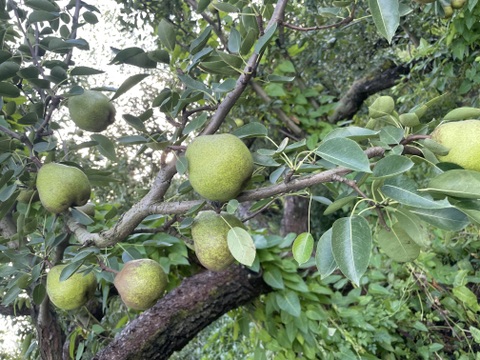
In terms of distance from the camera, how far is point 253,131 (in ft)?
2.48

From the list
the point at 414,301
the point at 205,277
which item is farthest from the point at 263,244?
the point at 414,301

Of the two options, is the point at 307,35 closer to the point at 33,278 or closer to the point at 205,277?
the point at 205,277

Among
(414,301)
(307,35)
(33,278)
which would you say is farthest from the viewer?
(307,35)

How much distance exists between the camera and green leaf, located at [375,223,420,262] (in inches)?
27.8

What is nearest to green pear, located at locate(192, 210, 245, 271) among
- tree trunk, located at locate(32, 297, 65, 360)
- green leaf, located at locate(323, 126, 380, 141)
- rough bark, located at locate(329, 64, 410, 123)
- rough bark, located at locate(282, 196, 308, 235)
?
green leaf, located at locate(323, 126, 380, 141)

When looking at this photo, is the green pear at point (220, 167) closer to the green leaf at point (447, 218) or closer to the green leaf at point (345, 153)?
the green leaf at point (345, 153)

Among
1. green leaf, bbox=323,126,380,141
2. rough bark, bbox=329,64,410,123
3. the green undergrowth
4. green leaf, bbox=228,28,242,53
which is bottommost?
the green undergrowth

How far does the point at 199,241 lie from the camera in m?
0.81

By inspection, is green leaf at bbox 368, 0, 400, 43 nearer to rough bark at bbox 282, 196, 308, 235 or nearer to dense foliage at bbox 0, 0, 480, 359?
dense foliage at bbox 0, 0, 480, 359

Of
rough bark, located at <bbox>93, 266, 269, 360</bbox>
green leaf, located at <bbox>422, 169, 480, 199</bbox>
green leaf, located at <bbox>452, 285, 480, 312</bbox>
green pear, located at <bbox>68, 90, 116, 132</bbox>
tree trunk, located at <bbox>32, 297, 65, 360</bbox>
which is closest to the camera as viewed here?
green leaf, located at <bbox>422, 169, 480, 199</bbox>

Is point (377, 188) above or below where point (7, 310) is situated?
above

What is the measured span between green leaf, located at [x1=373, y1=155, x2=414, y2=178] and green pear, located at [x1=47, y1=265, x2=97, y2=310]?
2.19 ft

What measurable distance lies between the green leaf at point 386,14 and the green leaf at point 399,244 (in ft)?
1.07

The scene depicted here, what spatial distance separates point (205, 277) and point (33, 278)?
751mm
